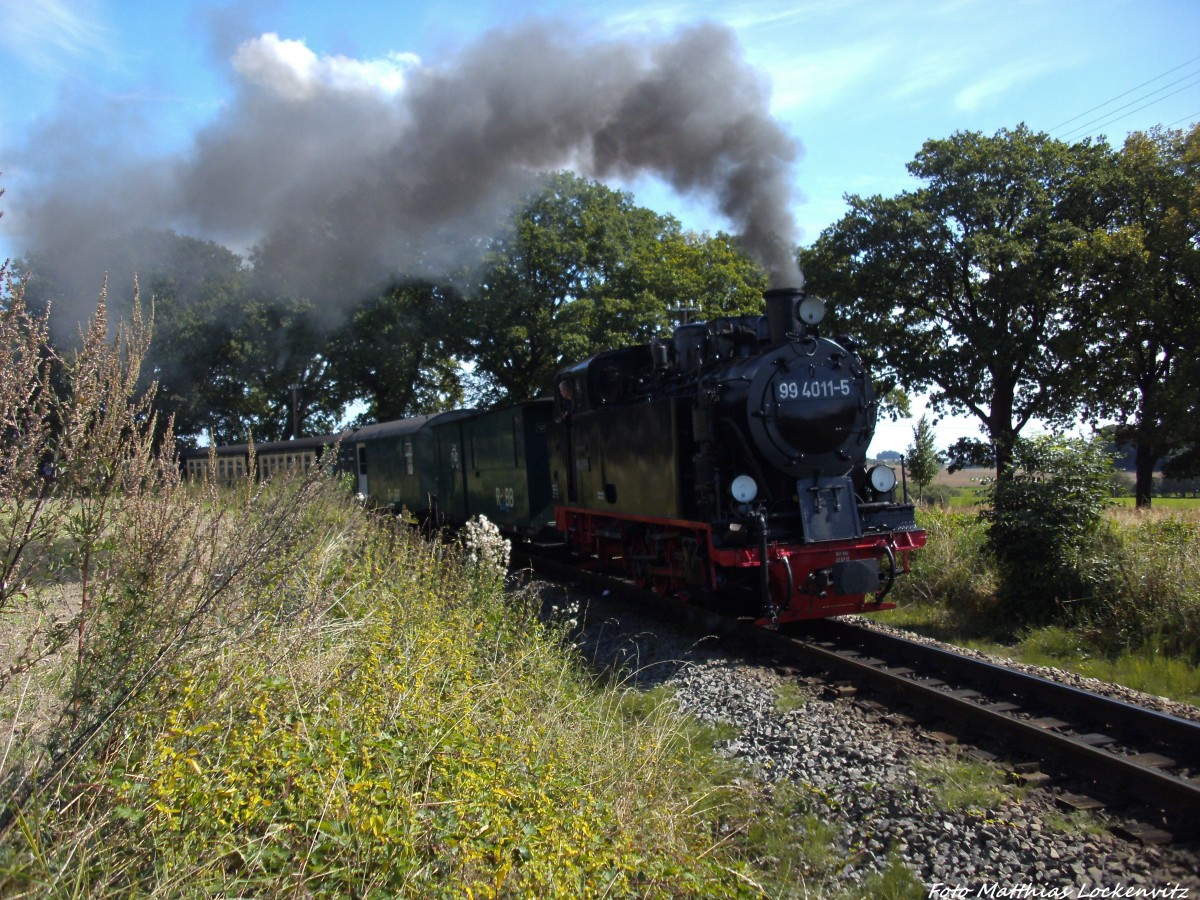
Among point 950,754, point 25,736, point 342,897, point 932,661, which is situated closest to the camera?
point 342,897

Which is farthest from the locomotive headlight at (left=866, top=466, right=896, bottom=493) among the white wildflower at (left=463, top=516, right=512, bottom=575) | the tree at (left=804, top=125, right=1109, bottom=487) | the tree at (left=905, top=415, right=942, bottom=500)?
the tree at (left=804, top=125, right=1109, bottom=487)

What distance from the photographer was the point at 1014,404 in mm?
28656

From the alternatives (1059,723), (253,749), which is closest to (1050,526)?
(1059,723)

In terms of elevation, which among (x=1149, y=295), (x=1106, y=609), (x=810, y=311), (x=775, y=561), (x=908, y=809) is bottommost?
(x=908, y=809)

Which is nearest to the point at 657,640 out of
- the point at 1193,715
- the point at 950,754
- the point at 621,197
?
the point at 950,754

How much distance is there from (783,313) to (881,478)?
1.97 m

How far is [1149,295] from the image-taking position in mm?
22828

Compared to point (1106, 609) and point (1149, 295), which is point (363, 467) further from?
point (1149, 295)

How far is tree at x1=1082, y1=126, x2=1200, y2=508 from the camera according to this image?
71.9ft

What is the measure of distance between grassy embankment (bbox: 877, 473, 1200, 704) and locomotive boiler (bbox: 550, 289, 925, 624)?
3.68 feet

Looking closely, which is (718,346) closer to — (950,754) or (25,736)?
(950,754)

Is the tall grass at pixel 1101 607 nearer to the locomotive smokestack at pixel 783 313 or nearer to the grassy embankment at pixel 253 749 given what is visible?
the locomotive smokestack at pixel 783 313

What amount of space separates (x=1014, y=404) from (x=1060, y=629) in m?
22.8

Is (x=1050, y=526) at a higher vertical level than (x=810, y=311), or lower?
lower
